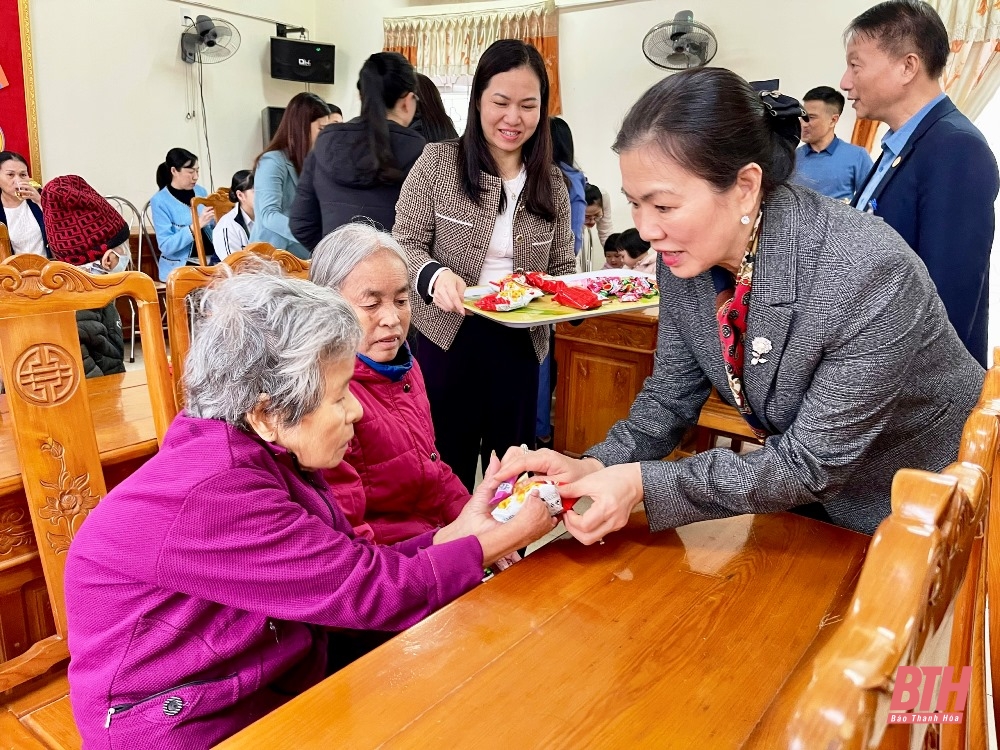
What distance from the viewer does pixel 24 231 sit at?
170 inches

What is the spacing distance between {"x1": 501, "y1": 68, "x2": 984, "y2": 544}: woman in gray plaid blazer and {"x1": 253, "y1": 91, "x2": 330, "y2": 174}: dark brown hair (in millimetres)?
2593

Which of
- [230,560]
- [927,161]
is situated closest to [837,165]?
[927,161]

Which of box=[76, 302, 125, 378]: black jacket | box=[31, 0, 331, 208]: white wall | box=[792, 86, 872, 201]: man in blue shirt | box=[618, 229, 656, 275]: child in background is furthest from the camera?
box=[31, 0, 331, 208]: white wall

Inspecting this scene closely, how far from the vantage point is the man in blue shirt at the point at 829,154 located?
4230 mm

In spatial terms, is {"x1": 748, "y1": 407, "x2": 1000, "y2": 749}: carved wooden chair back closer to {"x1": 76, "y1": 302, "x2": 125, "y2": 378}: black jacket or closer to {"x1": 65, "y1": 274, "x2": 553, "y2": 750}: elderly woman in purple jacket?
{"x1": 65, "y1": 274, "x2": 553, "y2": 750}: elderly woman in purple jacket

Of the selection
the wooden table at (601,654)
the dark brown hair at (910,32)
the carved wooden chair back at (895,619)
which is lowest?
the wooden table at (601,654)

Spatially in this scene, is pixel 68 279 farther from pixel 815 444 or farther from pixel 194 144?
pixel 194 144

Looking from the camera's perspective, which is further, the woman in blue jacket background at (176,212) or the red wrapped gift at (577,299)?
the woman in blue jacket background at (176,212)

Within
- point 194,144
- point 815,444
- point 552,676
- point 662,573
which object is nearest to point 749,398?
point 815,444

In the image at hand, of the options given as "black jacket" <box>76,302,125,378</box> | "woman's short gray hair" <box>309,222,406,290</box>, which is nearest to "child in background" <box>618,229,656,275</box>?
"black jacket" <box>76,302,125,378</box>

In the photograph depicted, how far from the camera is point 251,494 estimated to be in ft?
3.16

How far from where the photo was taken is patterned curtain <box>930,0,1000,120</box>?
4727mm

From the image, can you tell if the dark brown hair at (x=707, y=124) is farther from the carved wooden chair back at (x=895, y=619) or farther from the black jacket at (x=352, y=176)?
the black jacket at (x=352, y=176)

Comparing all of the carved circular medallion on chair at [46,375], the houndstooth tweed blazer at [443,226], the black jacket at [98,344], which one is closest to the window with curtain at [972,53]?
the houndstooth tweed blazer at [443,226]
